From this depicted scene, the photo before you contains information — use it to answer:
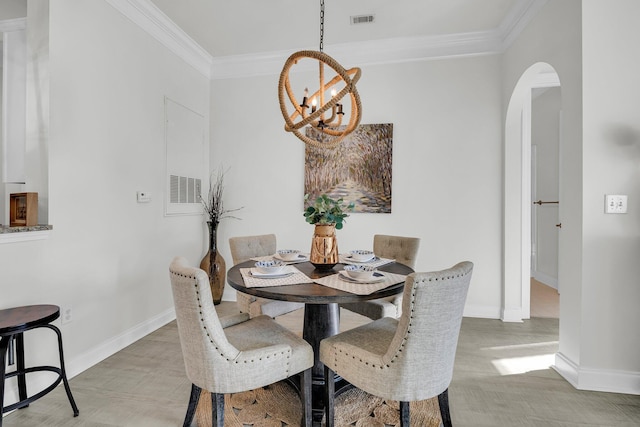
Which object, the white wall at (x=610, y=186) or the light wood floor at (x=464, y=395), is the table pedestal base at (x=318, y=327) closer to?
the light wood floor at (x=464, y=395)

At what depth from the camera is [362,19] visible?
3086mm

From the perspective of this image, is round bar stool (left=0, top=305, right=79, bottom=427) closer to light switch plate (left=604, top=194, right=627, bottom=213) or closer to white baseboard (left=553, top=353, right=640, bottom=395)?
white baseboard (left=553, top=353, right=640, bottom=395)

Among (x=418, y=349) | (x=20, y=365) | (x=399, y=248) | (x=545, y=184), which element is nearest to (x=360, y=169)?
(x=399, y=248)

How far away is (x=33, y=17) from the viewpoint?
2.14 m

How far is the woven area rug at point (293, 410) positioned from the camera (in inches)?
69.9

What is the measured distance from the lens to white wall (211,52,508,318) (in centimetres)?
344

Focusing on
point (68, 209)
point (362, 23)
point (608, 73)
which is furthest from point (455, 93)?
point (68, 209)

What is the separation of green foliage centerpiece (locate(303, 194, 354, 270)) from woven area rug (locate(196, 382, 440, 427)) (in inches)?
31.1

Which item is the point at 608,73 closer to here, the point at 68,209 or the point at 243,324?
the point at 243,324

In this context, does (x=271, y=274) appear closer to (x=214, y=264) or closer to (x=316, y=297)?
(x=316, y=297)

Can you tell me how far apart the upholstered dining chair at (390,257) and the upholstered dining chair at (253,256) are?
456 mm

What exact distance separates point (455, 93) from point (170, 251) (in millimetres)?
3347

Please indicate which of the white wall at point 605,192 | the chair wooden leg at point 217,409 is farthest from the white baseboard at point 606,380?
the chair wooden leg at point 217,409

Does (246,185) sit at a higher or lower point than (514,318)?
higher
